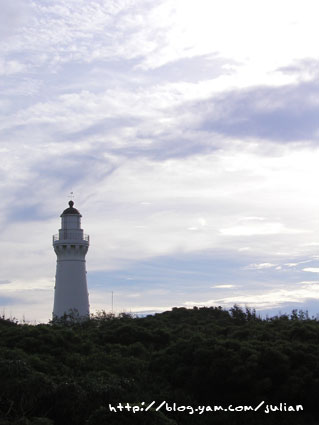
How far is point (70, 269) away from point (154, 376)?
62.8ft

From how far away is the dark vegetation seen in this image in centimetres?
1623

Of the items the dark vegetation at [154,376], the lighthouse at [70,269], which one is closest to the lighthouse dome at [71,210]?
the lighthouse at [70,269]

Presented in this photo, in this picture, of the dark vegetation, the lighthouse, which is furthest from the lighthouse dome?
the dark vegetation

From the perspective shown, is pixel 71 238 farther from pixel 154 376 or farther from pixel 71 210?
pixel 154 376

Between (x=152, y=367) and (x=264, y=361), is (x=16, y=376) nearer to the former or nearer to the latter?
(x=152, y=367)

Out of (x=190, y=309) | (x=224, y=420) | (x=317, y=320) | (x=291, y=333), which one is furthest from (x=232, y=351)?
(x=190, y=309)

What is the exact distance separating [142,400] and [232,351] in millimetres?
3888

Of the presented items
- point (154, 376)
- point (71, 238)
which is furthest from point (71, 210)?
point (154, 376)

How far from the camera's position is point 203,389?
19.4m

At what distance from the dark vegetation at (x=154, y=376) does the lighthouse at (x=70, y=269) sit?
1264cm

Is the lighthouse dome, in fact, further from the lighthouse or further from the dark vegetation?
the dark vegetation

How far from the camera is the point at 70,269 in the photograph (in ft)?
127

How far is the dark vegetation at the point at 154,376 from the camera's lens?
16234 mm

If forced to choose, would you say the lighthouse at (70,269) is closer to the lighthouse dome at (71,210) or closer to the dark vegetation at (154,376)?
the lighthouse dome at (71,210)
